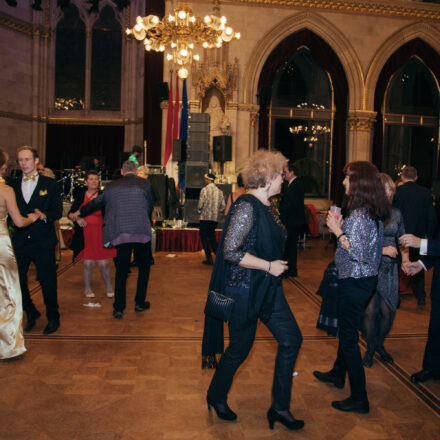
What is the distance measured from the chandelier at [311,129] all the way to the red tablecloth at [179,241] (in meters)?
5.55

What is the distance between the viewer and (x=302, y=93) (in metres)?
13.2

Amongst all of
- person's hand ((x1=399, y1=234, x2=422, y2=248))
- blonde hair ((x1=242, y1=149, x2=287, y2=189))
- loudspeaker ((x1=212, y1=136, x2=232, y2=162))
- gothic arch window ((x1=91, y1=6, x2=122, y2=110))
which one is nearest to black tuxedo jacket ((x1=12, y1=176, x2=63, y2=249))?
blonde hair ((x1=242, y1=149, x2=287, y2=189))

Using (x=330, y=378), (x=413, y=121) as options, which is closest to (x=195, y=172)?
(x=413, y=121)

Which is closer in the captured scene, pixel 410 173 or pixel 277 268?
pixel 277 268

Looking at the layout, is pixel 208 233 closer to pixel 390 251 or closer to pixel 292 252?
pixel 292 252

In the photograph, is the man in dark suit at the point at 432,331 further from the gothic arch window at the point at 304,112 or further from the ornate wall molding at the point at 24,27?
the ornate wall molding at the point at 24,27

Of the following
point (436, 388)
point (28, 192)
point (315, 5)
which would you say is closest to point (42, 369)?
point (28, 192)

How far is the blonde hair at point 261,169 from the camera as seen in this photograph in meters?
2.40

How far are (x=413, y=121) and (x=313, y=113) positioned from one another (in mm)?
2879

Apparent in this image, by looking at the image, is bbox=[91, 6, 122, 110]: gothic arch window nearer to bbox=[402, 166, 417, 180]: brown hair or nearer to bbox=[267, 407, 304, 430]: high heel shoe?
bbox=[402, 166, 417, 180]: brown hair

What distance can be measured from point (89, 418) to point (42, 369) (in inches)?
33.5

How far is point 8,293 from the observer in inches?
135

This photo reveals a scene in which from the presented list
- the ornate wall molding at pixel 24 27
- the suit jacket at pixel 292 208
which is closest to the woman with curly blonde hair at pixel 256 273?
the suit jacket at pixel 292 208

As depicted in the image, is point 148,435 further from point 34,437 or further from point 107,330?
point 107,330
